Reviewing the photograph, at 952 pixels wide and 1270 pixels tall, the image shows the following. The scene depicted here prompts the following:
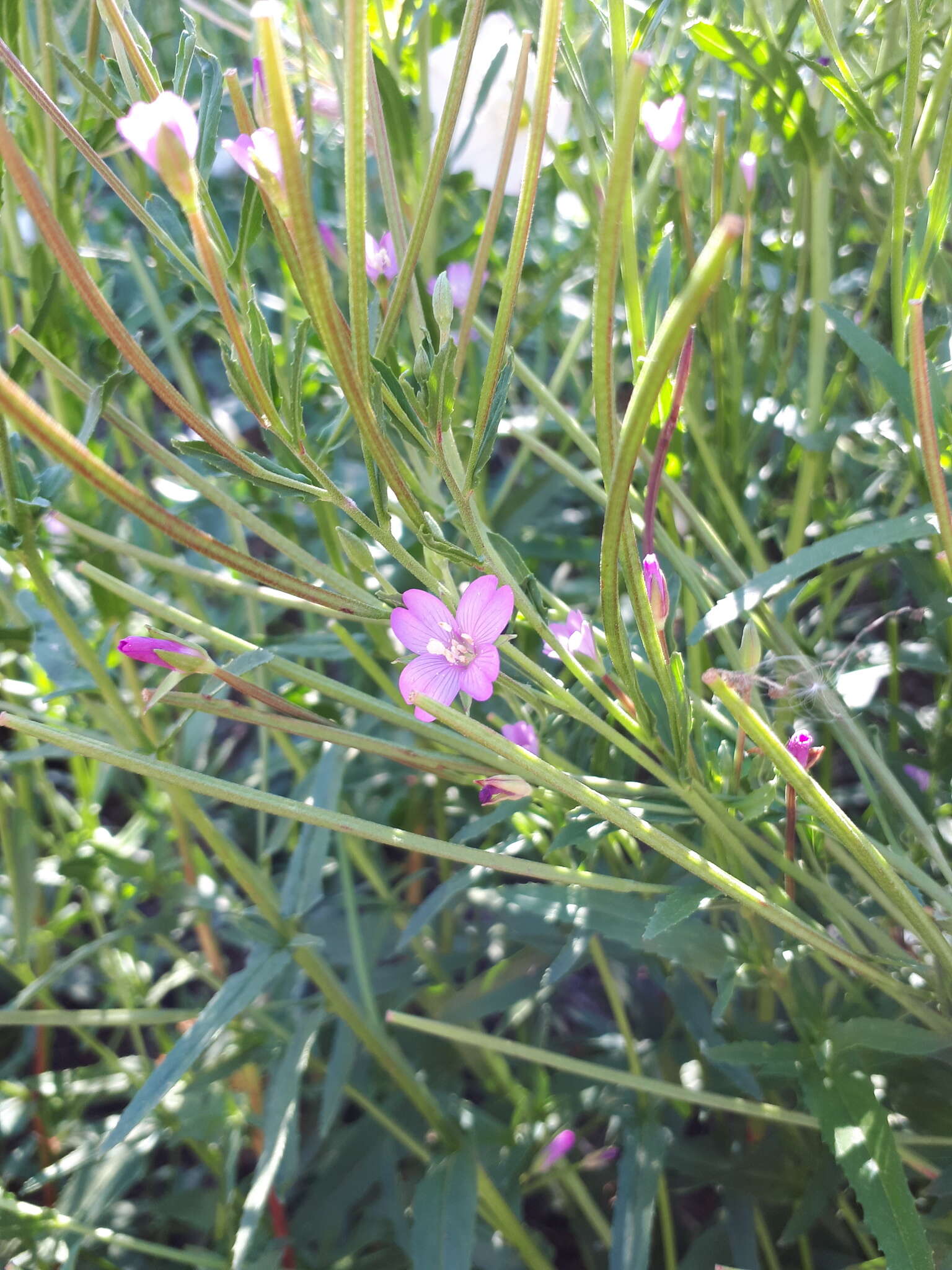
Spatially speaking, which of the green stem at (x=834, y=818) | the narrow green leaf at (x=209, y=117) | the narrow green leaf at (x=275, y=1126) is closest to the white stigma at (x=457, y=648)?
the green stem at (x=834, y=818)

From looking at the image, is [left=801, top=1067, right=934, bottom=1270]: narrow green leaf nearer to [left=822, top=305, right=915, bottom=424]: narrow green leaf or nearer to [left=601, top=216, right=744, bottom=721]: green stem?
[left=601, top=216, right=744, bottom=721]: green stem

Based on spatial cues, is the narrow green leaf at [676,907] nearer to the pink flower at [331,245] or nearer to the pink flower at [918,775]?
the pink flower at [918,775]

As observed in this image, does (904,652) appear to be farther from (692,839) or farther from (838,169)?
(838,169)

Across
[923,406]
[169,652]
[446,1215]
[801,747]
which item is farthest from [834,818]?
[446,1215]

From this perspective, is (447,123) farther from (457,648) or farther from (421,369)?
(457,648)

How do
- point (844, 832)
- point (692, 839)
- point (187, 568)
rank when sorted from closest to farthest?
1. point (844, 832)
2. point (187, 568)
3. point (692, 839)

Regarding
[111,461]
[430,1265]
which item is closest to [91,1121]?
[430,1265]

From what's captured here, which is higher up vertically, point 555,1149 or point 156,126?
point 156,126
